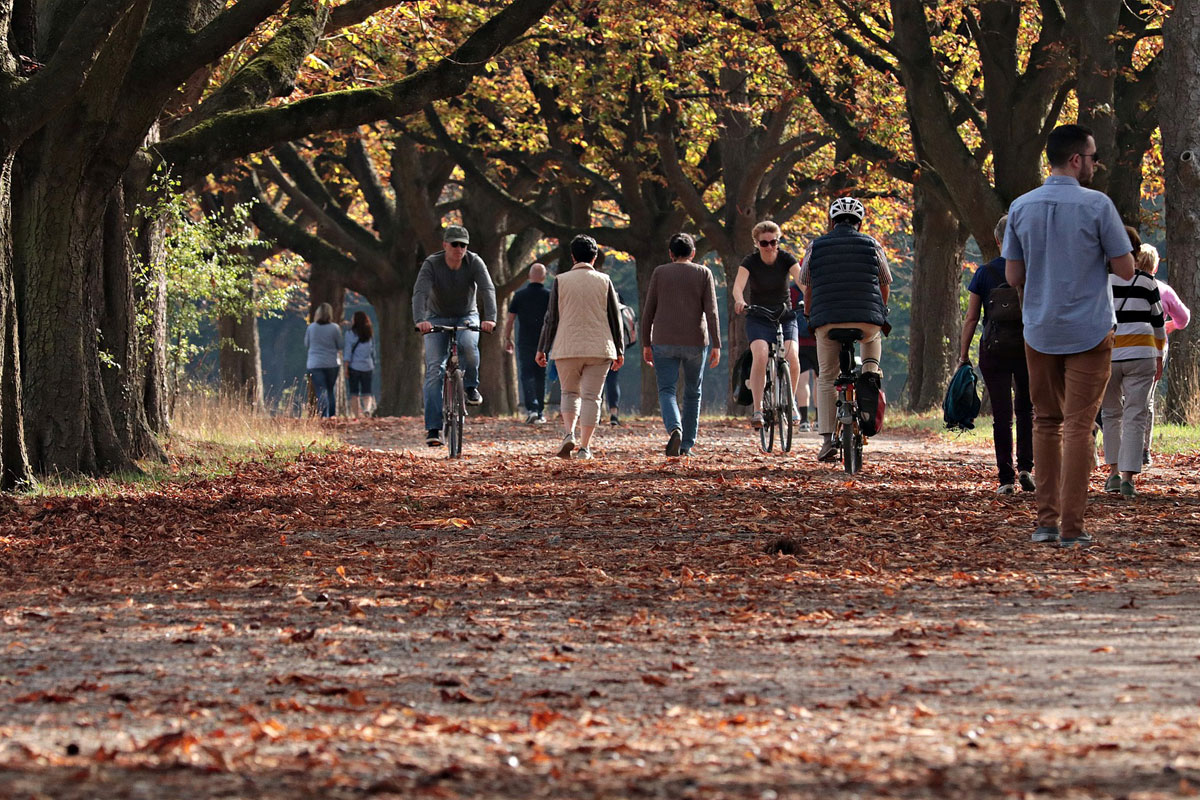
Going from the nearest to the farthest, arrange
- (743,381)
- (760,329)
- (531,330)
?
1. (760,329)
2. (743,381)
3. (531,330)

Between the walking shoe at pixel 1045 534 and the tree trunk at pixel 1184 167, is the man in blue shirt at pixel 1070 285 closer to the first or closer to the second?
the walking shoe at pixel 1045 534

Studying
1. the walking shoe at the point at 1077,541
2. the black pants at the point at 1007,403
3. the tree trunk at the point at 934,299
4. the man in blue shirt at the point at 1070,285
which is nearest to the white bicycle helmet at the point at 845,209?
the black pants at the point at 1007,403

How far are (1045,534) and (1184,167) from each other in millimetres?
11223

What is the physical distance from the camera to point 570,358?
15.1m

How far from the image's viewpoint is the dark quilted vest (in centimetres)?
1311

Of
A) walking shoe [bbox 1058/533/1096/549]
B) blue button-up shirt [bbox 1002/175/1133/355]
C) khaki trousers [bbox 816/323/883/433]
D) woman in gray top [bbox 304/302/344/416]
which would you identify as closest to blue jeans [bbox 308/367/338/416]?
A: woman in gray top [bbox 304/302/344/416]

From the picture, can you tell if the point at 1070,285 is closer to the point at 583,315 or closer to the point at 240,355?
the point at 583,315

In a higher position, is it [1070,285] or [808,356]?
[1070,285]

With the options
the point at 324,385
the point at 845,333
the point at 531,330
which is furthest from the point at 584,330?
the point at 324,385

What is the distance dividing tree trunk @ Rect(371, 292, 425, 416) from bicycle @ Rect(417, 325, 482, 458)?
49.0 ft

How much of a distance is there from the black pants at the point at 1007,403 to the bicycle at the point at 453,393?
5645 millimetres

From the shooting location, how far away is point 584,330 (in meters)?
15.0

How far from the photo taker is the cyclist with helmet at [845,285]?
1311 centimetres

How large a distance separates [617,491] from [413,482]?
6.15ft
